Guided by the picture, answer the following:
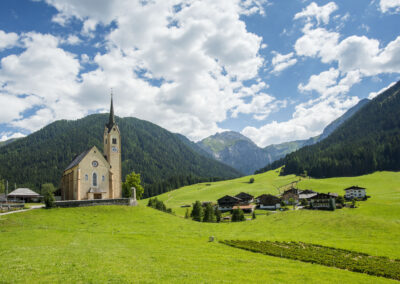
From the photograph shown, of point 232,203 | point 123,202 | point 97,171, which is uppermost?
point 97,171

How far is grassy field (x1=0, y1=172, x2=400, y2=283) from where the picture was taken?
774 inches

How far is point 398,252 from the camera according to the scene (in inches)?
1403

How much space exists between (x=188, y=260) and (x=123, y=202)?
120 feet

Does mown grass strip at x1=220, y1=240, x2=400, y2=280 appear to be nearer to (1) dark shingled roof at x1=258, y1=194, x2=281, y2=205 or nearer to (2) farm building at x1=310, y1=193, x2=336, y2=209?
(2) farm building at x1=310, y1=193, x2=336, y2=209

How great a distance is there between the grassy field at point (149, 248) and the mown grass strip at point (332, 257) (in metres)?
1.65

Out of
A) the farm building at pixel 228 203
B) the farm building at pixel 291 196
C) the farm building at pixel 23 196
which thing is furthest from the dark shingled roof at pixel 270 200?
the farm building at pixel 23 196

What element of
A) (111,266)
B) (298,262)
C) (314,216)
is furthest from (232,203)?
(111,266)

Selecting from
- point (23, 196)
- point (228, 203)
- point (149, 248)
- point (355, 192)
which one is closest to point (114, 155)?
point (23, 196)

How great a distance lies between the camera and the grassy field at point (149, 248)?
774 inches

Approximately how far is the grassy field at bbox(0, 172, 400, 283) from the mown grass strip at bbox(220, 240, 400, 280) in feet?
5.41

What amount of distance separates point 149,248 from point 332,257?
66.6 feet

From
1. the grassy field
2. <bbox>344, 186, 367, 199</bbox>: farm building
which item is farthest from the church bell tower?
<bbox>344, 186, 367, 199</bbox>: farm building

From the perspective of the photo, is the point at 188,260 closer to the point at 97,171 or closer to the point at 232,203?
the point at 97,171

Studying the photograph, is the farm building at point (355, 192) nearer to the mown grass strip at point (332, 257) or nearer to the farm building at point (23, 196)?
the mown grass strip at point (332, 257)
